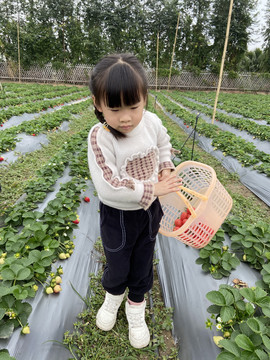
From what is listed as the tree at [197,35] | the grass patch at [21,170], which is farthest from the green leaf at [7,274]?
the tree at [197,35]

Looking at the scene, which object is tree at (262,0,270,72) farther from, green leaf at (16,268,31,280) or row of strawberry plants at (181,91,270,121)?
green leaf at (16,268,31,280)

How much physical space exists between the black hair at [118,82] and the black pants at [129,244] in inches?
23.2

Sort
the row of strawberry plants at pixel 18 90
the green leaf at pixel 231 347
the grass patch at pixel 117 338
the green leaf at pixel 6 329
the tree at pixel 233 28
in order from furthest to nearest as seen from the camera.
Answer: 1. the tree at pixel 233 28
2. the row of strawberry plants at pixel 18 90
3. the grass patch at pixel 117 338
4. the green leaf at pixel 6 329
5. the green leaf at pixel 231 347

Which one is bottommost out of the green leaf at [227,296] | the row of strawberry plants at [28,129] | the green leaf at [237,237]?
the green leaf at [237,237]

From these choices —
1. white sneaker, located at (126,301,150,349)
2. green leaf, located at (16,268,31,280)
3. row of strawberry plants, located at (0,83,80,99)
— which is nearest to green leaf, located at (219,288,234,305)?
white sneaker, located at (126,301,150,349)

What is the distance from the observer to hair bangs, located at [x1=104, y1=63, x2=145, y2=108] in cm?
104

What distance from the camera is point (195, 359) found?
60.7 inches

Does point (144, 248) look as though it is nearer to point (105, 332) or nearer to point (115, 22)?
point (105, 332)

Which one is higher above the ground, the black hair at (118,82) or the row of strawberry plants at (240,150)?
the black hair at (118,82)

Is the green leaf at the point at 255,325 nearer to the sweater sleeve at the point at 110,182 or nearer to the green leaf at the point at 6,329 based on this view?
the sweater sleeve at the point at 110,182

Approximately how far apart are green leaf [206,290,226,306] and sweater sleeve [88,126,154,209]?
0.82m

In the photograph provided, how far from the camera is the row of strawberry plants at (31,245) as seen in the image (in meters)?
1.53

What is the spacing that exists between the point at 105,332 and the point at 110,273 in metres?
0.59

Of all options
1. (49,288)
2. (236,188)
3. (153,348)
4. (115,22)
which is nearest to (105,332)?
(153,348)
